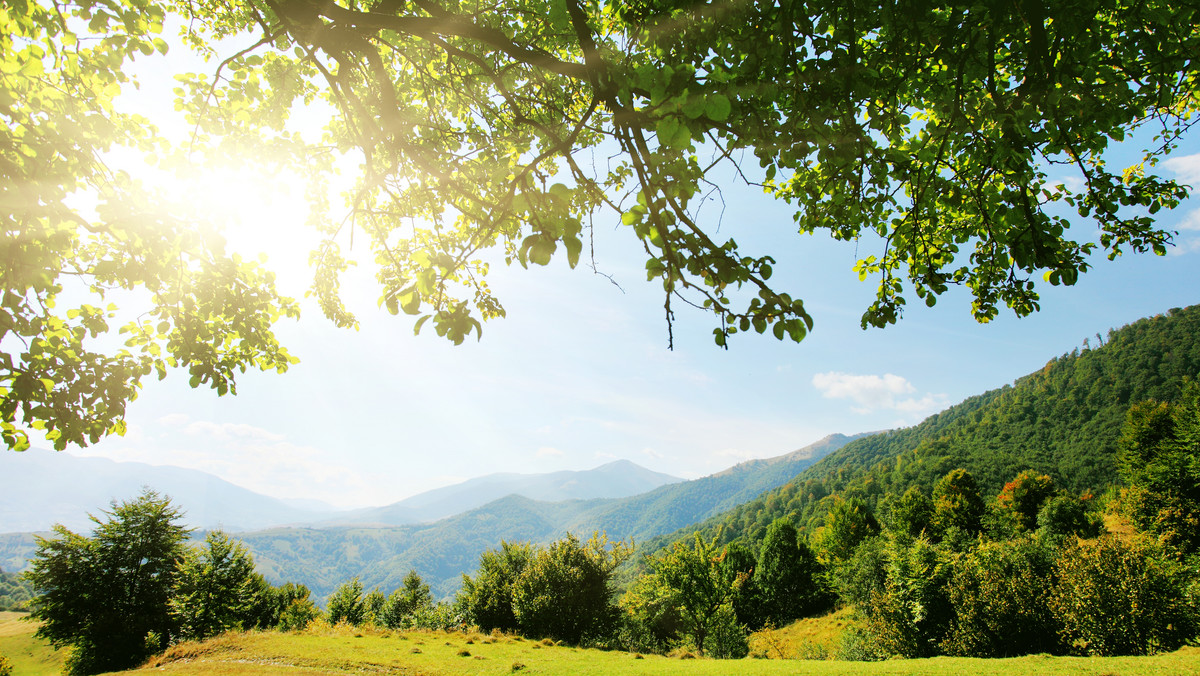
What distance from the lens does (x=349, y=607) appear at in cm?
3956

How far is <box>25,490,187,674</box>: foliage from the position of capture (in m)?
24.3

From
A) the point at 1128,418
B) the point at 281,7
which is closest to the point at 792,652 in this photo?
the point at 1128,418

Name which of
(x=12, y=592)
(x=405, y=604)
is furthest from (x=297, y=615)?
(x=12, y=592)

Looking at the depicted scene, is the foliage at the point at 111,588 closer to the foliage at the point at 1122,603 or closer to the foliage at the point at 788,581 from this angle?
the foliage at the point at 1122,603

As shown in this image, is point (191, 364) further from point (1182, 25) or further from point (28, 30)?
point (1182, 25)

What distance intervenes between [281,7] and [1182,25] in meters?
7.33

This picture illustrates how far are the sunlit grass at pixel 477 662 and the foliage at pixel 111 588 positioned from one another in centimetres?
527

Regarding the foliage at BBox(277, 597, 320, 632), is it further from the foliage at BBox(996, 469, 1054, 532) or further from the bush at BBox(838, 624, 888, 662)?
the foliage at BBox(996, 469, 1054, 532)

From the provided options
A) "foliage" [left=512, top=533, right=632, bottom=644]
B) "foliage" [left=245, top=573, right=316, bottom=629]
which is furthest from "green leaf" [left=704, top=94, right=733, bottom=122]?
"foliage" [left=245, top=573, right=316, bottom=629]

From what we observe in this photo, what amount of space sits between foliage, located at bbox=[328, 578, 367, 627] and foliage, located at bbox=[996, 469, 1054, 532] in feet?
202

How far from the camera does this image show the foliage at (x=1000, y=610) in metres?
20.9

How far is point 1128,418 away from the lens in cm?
3609

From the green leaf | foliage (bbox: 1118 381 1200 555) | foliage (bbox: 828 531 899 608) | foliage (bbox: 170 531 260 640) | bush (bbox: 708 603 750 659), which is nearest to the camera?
the green leaf

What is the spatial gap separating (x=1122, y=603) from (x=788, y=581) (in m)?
32.2
